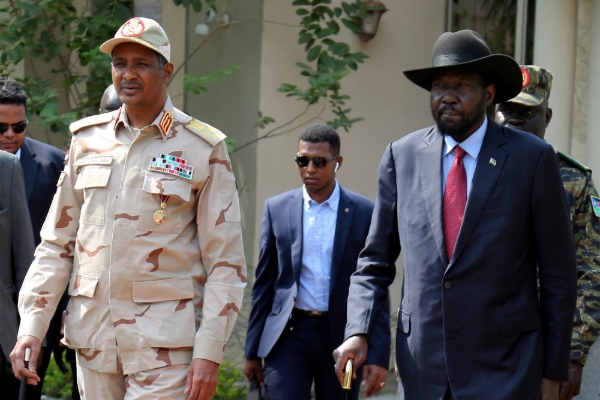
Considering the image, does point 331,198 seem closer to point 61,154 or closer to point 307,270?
point 307,270

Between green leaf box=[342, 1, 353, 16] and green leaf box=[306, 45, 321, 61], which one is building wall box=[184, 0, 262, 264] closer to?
green leaf box=[306, 45, 321, 61]

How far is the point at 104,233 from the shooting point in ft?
13.2

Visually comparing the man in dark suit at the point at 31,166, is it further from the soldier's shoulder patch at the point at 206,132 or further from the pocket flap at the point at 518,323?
the pocket flap at the point at 518,323

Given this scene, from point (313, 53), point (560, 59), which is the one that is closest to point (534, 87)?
point (560, 59)

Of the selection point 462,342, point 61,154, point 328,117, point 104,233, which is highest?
point 328,117

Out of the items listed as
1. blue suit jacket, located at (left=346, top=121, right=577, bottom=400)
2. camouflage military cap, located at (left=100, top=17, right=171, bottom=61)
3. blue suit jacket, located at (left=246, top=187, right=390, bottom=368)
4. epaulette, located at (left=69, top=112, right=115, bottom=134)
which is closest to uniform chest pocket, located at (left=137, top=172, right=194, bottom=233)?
epaulette, located at (left=69, top=112, right=115, bottom=134)

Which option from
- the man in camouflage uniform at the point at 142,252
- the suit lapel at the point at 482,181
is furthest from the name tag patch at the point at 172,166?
the suit lapel at the point at 482,181

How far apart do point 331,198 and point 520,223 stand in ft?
7.94

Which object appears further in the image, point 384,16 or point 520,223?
point 384,16

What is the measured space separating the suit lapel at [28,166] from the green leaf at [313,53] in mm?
2927

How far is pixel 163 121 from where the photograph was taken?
415 centimetres

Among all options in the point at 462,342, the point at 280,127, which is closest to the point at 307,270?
the point at 462,342

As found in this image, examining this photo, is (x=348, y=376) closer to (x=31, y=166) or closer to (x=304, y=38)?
(x=31, y=166)

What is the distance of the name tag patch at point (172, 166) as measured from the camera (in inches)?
159
